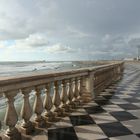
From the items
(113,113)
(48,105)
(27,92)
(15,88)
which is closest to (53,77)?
(48,105)

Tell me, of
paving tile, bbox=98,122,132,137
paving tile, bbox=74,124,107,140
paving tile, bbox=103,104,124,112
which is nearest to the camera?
paving tile, bbox=74,124,107,140

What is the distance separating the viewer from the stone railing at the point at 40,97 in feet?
7.49

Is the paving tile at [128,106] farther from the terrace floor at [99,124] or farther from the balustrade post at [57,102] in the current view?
the balustrade post at [57,102]

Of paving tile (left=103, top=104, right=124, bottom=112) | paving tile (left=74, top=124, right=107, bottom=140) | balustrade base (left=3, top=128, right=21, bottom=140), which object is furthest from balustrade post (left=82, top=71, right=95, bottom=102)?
balustrade base (left=3, top=128, right=21, bottom=140)

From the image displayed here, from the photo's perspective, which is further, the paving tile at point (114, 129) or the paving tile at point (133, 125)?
the paving tile at point (133, 125)

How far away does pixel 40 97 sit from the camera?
2861mm

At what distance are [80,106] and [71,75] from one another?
82 cm

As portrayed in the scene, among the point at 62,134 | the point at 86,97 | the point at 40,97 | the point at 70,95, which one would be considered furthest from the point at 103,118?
the point at 86,97

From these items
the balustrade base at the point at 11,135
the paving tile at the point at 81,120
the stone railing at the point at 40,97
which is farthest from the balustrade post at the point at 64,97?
the balustrade base at the point at 11,135

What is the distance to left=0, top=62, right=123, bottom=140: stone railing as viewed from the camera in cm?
228

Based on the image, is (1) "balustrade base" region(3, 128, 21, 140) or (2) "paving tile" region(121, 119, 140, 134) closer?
(1) "balustrade base" region(3, 128, 21, 140)

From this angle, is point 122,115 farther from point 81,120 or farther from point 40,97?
point 40,97

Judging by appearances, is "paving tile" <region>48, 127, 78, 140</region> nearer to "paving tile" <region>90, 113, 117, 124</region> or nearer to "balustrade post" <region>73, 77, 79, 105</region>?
"paving tile" <region>90, 113, 117, 124</region>

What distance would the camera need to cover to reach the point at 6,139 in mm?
2318
